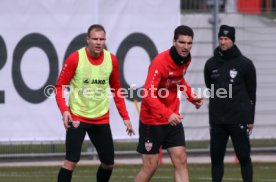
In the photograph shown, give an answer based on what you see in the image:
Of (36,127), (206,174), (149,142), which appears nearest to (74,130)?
(149,142)

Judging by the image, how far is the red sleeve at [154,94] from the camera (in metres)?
10.5

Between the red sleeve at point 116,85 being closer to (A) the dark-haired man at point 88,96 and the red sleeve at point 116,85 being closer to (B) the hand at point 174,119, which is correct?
(A) the dark-haired man at point 88,96

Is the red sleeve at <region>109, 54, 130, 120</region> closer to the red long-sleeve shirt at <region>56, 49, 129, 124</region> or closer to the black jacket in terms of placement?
the red long-sleeve shirt at <region>56, 49, 129, 124</region>

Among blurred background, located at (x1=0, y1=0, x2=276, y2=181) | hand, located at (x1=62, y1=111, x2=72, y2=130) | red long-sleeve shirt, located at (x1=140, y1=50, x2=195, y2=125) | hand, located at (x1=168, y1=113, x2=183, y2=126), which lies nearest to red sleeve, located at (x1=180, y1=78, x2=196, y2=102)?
red long-sleeve shirt, located at (x1=140, y1=50, x2=195, y2=125)

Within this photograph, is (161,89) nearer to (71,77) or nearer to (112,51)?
(71,77)

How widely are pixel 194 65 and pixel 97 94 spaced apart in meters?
6.62

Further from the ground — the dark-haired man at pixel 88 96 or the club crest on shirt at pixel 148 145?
the dark-haired man at pixel 88 96

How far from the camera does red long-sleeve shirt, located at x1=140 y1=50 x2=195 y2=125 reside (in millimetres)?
10492

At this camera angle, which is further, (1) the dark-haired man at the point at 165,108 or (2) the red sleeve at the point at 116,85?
(2) the red sleeve at the point at 116,85

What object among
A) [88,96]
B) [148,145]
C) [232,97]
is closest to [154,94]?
[148,145]

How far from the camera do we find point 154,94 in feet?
34.6

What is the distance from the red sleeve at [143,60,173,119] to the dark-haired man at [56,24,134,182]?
0.82 meters

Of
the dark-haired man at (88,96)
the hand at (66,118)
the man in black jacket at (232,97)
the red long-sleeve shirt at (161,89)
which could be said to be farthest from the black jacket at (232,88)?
the hand at (66,118)

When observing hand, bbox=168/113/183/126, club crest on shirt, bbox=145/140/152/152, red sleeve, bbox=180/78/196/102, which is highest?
red sleeve, bbox=180/78/196/102
